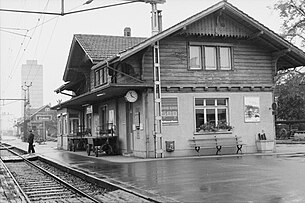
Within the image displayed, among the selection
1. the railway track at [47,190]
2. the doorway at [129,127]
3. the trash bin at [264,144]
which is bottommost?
the railway track at [47,190]

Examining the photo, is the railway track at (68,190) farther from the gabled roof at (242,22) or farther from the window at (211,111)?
the window at (211,111)

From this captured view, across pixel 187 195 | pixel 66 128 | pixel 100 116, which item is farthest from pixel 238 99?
pixel 66 128

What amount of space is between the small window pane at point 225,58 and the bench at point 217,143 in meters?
3.26

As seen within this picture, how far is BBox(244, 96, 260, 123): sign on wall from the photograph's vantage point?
20891mm

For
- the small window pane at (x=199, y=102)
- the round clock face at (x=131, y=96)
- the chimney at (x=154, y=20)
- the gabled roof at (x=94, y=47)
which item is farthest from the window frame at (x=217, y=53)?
the gabled roof at (x=94, y=47)

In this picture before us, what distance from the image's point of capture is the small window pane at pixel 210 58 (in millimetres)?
20672

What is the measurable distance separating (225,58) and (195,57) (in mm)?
1538

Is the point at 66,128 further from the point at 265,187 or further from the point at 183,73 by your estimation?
the point at 265,187

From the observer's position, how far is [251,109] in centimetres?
2097

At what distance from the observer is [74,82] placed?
30.4 meters

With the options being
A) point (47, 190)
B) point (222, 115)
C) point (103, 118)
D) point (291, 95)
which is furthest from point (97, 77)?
point (291, 95)

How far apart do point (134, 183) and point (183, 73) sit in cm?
976

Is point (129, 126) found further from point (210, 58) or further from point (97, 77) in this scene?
point (97, 77)

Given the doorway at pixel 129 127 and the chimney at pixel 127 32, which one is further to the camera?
the chimney at pixel 127 32
